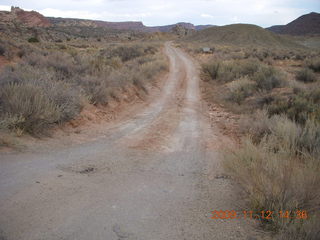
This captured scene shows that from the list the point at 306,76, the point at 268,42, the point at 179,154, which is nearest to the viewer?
the point at 179,154

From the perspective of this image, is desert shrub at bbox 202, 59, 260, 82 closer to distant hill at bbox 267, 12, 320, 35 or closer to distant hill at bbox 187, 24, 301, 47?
distant hill at bbox 187, 24, 301, 47

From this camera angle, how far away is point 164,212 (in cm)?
264

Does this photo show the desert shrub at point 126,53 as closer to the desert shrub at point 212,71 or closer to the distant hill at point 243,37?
the desert shrub at point 212,71

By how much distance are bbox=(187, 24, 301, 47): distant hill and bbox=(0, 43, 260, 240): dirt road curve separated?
208ft

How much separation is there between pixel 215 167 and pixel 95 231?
254 centimetres

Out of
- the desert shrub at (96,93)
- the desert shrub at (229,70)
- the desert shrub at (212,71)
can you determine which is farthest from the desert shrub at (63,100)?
the desert shrub at (212,71)

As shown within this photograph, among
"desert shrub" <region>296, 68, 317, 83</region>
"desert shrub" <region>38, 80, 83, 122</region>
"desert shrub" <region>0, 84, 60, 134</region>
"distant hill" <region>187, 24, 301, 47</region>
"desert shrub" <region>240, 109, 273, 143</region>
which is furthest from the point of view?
"distant hill" <region>187, 24, 301, 47</region>

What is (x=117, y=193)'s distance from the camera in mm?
2996

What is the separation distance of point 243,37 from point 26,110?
71.0m

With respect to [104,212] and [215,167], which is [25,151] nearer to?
[104,212]

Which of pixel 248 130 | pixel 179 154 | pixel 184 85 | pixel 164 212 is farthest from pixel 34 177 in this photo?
pixel 184 85

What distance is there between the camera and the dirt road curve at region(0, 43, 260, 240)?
2.29 metres
